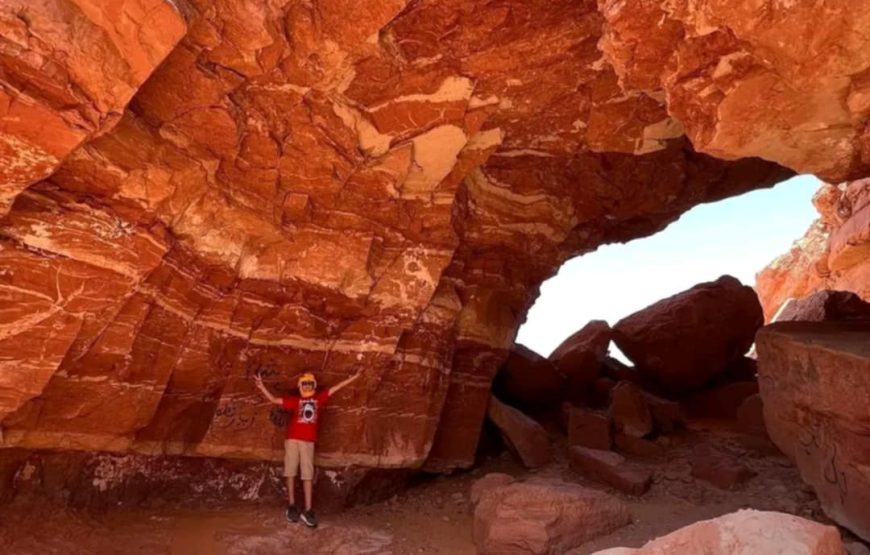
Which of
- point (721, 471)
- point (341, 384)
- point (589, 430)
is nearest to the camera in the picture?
point (341, 384)

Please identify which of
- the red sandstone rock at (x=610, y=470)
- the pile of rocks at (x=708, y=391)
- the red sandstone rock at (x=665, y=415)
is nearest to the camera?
the pile of rocks at (x=708, y=391)

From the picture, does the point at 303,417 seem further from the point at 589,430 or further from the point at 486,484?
the point at 589,430

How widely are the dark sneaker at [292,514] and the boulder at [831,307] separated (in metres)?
9.75

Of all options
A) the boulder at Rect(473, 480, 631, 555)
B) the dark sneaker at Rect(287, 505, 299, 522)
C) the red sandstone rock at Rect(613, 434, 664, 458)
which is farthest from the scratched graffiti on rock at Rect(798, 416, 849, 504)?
the dark sneaker at Rect(287, 505, 299, 522)

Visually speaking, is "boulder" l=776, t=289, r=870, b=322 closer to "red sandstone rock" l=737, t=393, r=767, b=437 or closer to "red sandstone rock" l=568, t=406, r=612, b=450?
"red sandstone rock" l=737, t=393, r=767, b=437

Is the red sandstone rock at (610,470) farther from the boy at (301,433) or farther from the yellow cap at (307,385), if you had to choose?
the yellow cap at (307,385)

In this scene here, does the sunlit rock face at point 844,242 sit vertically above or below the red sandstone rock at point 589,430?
above

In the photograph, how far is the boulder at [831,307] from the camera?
11.1 metres

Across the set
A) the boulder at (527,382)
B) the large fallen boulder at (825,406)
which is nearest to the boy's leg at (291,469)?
the boulder at (527,382)

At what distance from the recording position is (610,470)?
9.64 meters

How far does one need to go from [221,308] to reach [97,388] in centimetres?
179

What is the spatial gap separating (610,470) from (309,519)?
5020 mm

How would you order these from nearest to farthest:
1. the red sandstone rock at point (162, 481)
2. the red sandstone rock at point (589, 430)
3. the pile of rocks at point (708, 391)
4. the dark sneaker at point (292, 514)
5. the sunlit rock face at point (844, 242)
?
the pile of rocks at point (708, 391) < the red sandstone rock at point (162, 481) < the dark sneaker at point (292, 514) < the red sandstone rock at point (589, 430) < the sunlit rock face at point (844, 242)

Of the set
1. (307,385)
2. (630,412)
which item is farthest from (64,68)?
(630,412)
